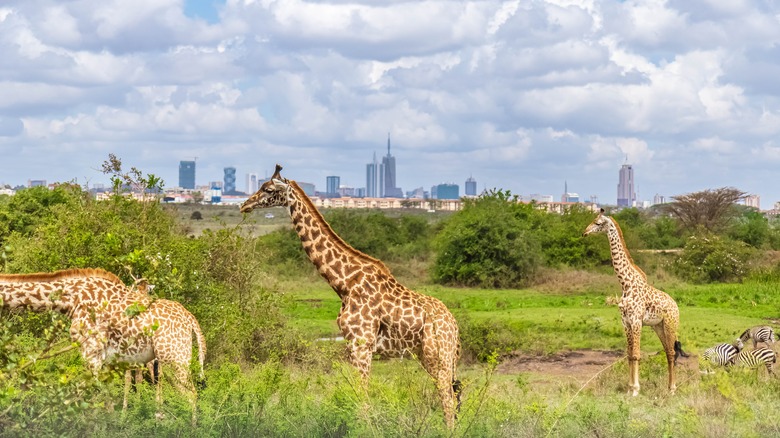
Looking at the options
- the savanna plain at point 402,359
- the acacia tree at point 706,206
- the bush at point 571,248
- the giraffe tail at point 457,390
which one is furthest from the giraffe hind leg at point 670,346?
the acacia tree at point 706,206

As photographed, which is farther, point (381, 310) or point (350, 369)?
point (381, 310)

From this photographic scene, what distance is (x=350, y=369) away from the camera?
8172 mm

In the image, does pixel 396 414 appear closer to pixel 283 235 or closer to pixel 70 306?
pixel 70 306

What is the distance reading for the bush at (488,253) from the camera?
1261 inches

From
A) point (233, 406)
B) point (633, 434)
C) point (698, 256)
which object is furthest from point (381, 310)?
point (698, 256)

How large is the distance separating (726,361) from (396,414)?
826cm

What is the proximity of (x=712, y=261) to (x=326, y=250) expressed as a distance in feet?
89.3

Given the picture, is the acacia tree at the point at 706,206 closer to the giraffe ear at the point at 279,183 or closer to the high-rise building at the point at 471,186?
the giraffe ear at the point at 279,183

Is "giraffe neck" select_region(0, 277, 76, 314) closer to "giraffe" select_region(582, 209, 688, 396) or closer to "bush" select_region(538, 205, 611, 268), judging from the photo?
"giraffe" select_region(582, 209, 688, 396)

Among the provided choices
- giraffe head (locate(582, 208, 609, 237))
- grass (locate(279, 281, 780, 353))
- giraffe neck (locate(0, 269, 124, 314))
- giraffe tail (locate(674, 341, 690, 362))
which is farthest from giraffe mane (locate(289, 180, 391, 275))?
giraffe tail (locate(674, 341, 690, 362))

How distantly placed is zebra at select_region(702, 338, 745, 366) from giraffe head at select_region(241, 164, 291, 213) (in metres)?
8.09

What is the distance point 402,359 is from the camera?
8.74 meters

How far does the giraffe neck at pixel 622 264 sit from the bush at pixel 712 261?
69.8 ft

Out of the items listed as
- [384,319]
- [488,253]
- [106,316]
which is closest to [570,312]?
[488,253]
